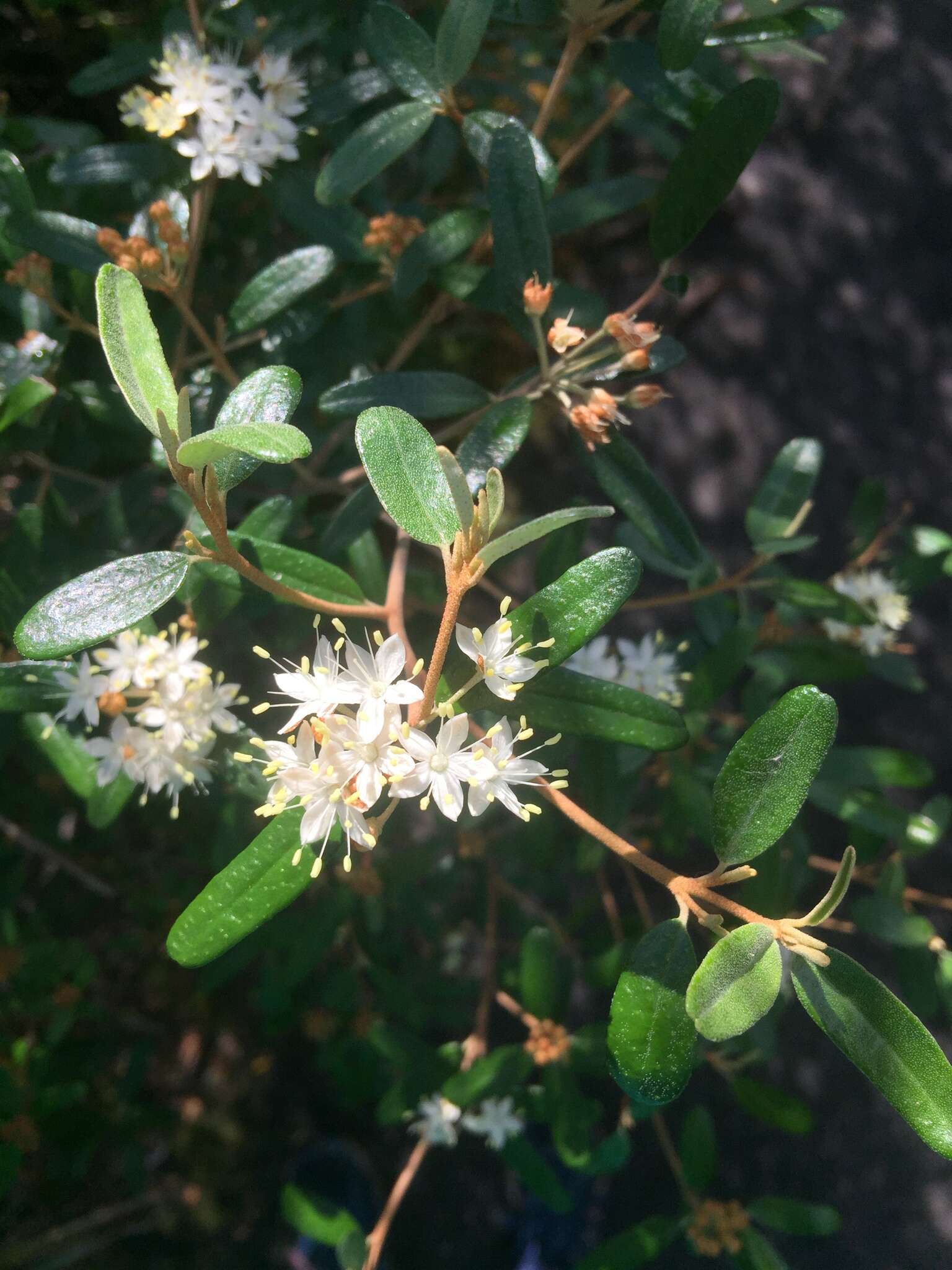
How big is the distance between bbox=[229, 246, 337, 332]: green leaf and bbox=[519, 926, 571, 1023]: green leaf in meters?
1.22

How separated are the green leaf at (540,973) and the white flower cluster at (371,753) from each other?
80cm

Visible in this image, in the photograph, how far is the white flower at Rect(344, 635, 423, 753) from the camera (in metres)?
0.88

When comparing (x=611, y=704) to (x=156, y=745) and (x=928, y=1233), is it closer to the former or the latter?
(x=156, y=745)

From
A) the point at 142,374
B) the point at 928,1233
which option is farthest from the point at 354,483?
the point at 928,1233

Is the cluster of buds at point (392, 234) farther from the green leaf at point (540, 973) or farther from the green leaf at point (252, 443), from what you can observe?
the green leaf at point (540, 973)

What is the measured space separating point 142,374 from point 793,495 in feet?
4.09

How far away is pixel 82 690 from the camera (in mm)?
1244

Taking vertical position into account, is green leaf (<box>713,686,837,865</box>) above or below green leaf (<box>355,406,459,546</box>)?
below

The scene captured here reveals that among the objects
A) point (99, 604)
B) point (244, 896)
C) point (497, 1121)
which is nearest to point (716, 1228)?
point (497, 1121)

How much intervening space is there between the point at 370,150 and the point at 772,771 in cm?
105

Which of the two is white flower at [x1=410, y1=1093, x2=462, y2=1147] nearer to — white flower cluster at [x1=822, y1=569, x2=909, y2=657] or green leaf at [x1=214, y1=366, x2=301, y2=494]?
white flower cluster at [x1=822, y1=569, x2=909, y2=657]

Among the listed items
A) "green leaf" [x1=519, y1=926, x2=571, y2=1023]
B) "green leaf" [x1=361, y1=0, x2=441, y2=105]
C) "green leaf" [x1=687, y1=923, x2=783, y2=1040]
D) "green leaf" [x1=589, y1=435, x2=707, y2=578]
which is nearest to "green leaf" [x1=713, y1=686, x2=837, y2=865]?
"green leaf" [x1=687, y1=923, x2=783, y2=1040]

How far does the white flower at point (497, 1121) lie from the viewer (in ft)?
6.22

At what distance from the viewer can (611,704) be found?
112cm
